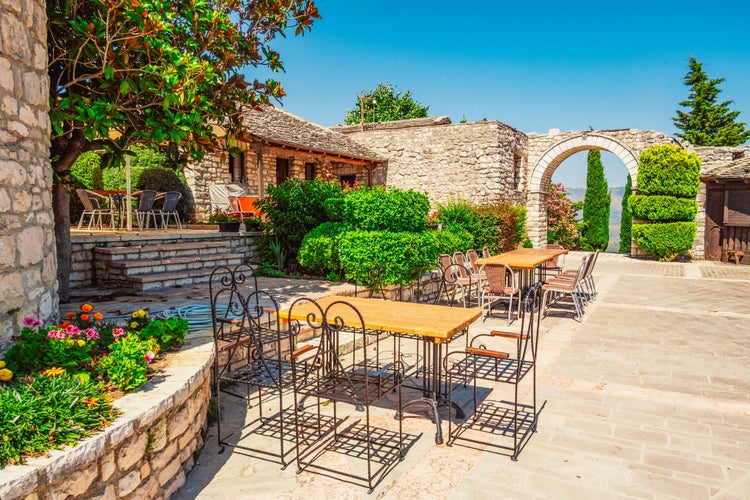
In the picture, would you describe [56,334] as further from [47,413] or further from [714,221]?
[714,221]

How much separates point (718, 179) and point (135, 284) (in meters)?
16.9

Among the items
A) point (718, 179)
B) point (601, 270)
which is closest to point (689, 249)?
point (718, 179)

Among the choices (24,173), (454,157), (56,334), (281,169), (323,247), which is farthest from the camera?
(454,157)

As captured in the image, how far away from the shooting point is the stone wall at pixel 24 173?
10.3 feet

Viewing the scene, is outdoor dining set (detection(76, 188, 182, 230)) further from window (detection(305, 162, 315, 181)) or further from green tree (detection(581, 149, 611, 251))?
green tree (detection(581, 149, 611, 251))

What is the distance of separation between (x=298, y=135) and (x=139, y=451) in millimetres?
13395

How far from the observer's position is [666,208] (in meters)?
15.8

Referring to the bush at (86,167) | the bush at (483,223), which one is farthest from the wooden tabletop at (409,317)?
the bush at (86,167)

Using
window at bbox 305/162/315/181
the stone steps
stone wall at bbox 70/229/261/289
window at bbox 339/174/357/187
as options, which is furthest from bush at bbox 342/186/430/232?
window at bbox 339/174/357/187

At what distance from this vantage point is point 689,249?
16.4 metres

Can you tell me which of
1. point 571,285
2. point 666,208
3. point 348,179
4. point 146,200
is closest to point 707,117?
point 666,208

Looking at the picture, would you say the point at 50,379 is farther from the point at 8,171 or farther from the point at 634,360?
the point at 634,360

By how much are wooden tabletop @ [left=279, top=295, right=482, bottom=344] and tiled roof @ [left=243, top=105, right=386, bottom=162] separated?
9.50m

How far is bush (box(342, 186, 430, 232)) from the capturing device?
7949mm
